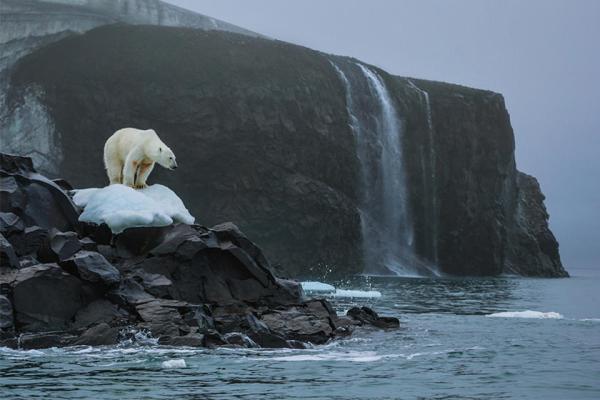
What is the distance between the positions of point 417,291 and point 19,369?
34.2 m

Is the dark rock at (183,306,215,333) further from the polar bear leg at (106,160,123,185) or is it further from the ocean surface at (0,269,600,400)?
the polar bear leg at (106,160,123,185)

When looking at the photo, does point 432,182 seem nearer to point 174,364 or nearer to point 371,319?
point 371,319

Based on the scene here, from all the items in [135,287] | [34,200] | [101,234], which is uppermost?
[34,200]

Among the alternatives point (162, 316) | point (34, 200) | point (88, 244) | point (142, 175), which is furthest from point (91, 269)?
point (142, 175)

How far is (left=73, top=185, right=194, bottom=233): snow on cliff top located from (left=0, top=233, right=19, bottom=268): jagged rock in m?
3.76

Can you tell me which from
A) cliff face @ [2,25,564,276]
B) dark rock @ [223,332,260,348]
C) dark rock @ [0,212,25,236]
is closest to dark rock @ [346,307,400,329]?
dark rock @ [223,332,260,348]

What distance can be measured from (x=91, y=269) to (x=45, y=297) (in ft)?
4.03

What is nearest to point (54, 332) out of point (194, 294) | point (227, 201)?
point (194, 294)

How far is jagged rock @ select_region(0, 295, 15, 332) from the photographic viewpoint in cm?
1966

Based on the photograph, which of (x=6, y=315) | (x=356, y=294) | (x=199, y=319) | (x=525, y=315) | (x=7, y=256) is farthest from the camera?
(x=356, y=294)

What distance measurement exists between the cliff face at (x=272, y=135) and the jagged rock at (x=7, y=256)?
4530 centimetres

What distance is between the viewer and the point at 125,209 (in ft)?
82.3

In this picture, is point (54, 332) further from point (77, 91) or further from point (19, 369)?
point (77, 91)

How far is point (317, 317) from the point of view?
2359cm
